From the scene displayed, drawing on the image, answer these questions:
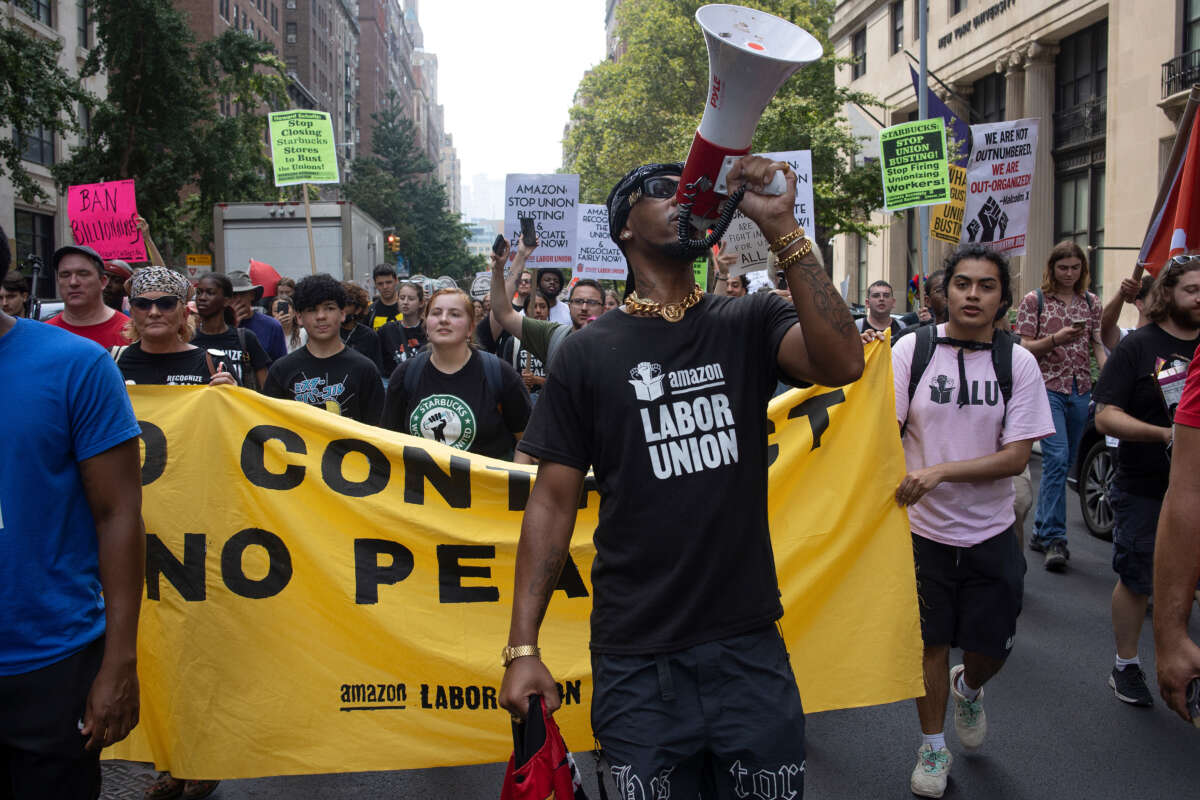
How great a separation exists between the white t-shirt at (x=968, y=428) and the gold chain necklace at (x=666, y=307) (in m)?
1.88

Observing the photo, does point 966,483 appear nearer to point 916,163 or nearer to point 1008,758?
point 1008,758

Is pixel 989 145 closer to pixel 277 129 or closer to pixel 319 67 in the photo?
pixel 277 129

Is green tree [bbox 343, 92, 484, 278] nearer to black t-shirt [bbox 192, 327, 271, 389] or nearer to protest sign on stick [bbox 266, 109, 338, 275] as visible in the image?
protest sign on stick [bbox 266, 109, 338, 275]

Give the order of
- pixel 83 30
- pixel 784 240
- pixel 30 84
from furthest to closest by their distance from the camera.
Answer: pixel 83 30
pixel 30 84
pixel 784 240

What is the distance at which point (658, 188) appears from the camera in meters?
2.58

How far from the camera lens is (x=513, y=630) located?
253cm

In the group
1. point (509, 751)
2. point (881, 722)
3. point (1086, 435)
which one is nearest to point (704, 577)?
point (509, 751)

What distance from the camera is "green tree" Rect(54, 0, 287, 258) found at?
24938 millimetres

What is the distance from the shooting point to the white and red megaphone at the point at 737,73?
81.3 inches

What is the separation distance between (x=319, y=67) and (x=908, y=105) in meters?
60.3

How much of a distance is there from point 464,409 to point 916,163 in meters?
8.37

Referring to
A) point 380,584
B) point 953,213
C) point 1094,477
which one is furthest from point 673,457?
point 953,213

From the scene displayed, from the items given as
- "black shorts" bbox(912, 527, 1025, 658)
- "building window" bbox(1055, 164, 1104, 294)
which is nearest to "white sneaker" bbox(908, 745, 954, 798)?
"black shorts" bbox(912, 527, 1025, 658)

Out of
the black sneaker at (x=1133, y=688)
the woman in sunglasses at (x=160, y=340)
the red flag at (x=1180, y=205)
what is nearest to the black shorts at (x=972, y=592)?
the black sneaker at (x=1133, y=688)
